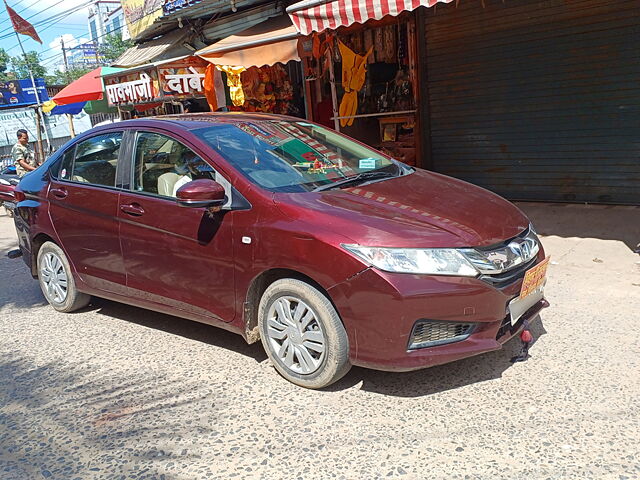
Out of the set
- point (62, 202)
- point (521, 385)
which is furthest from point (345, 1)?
point (521, 385)

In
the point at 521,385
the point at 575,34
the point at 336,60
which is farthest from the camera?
the point at 336,60

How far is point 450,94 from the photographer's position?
9047 millimetres

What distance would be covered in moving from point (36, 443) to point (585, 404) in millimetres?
3090

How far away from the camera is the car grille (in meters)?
3.18

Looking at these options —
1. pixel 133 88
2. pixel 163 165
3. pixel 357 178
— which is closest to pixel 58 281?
pixel 163 165

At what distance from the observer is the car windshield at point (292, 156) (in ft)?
12.7

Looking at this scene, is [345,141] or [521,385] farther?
[345,141]

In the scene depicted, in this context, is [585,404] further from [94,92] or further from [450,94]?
[94,92]

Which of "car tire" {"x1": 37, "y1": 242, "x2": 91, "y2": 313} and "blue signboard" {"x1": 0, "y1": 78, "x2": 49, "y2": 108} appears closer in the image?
"car tire" {"x1": 37, "y1": 242, "x2": 91, "y2": 313}

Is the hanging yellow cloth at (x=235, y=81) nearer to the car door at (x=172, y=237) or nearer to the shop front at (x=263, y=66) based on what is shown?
the shop front at (x=263, y=66)

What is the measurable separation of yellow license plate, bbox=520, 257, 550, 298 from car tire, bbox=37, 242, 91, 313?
3781 millimetres

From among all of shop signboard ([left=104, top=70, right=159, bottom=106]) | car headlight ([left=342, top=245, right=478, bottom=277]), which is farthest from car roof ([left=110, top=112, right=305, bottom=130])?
shop signboard ([left=104, top=70, right=159, bottom=106])

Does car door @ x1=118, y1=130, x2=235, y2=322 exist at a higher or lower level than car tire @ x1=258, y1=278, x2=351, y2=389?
higher

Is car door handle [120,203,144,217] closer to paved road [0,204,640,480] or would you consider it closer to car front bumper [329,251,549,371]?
paved road [0,204,640,480]
